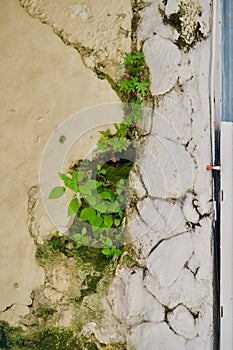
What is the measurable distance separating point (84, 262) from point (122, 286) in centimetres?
24

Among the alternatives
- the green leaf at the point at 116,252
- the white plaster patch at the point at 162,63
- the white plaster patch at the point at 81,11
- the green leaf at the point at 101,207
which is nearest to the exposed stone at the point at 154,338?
the green leaf at the point at 116,252

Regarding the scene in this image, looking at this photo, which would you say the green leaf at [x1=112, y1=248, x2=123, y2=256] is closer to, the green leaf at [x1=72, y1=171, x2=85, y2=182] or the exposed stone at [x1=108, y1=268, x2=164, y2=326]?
the exposed stone at [x1=108, y1=268, x2=164, y2=326]

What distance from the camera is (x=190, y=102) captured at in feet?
9.57

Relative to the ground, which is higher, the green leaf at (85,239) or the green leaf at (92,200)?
the green leaf at (92,200)

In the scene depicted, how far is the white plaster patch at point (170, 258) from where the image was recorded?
2857 mm

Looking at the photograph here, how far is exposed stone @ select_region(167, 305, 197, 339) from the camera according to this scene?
2.82 meters

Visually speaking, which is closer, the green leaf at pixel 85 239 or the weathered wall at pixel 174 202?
the weathered wall at pixel 174 202

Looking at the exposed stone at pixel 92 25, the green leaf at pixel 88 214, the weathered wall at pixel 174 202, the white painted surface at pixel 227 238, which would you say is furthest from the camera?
the exposed stone at pixel 92 25

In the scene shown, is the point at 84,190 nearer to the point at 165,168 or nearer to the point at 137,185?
the point at 137,185

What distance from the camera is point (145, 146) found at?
9.87 ft

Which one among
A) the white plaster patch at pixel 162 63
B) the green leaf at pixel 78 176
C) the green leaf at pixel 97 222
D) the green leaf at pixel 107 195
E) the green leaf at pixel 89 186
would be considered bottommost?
the green leaf at pixel 97 222

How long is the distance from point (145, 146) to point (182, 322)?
3.08 ft

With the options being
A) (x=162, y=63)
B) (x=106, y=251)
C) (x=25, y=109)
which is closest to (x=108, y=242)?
(x=106, y=251)

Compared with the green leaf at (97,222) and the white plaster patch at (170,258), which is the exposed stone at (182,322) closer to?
the white plaster patch at (170,258)
